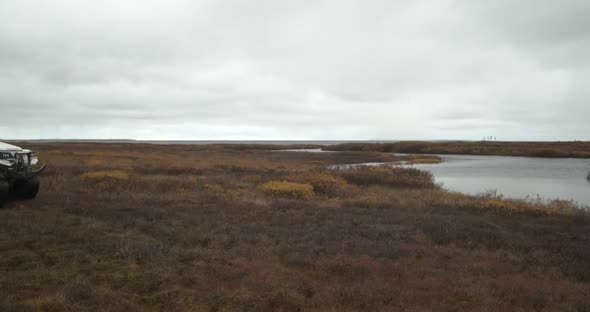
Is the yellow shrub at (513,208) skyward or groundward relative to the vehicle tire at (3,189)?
groundward

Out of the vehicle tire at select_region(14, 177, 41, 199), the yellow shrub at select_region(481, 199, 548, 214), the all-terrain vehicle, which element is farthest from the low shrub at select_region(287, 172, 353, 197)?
the all-terrain vehicle

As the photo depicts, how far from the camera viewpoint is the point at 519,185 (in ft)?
91.9

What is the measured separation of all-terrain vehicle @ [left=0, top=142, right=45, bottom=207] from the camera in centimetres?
1175

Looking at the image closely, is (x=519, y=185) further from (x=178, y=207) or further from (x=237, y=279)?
(x=237, y=279)

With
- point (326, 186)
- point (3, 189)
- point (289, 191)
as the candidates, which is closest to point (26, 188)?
point (3, 189)

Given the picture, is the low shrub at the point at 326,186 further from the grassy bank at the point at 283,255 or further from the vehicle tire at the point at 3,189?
the vehicle tire at the point at 3,189

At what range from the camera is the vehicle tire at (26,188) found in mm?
13117

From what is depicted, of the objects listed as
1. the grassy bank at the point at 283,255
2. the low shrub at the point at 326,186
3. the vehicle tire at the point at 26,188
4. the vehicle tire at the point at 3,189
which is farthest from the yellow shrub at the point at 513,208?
the vehicle tire at the point at 26,188

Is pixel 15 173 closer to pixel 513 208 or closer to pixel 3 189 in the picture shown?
pixel 3 189

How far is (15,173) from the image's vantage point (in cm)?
1201

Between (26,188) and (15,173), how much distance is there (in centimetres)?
162

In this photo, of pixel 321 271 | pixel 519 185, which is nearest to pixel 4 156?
pixel 321 271

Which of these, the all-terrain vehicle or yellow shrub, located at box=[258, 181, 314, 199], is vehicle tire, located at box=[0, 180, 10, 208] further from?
yellow shrub, located at box=[258, 181, 314, 199]

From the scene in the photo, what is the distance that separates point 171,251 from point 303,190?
1050 cm
